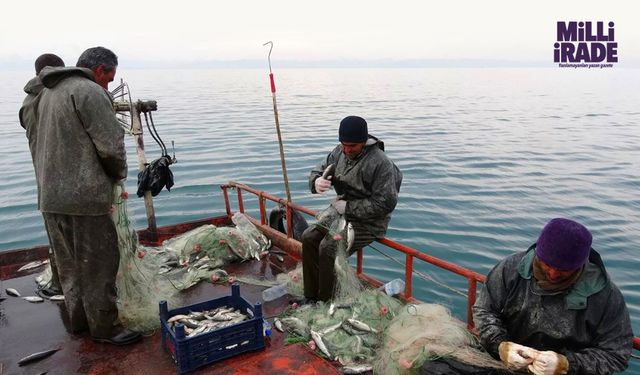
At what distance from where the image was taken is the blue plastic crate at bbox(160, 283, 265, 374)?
167 inches

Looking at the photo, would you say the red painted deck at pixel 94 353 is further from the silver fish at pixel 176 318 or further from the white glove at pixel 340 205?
the white glove at pixel 340 205

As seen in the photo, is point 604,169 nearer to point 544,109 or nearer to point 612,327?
point 612,327

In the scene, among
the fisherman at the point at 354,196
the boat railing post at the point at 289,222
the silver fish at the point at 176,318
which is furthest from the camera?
the boat railing post at the point at 289,222

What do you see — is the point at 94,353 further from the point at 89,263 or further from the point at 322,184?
the point at 322,184

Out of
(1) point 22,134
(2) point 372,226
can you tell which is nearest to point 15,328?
(2) point 372,226

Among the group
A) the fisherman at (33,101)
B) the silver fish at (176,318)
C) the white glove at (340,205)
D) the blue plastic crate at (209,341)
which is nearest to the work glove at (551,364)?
Answer: the blue plastic crate at (209,341)

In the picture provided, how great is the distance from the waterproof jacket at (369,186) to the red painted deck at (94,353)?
161 centimetres

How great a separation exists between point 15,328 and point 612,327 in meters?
6.21

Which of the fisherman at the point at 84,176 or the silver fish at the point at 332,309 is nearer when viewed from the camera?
the fisherman at the point at 84,176

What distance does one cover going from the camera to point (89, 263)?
14.9ft

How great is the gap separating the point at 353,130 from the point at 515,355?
2919mm

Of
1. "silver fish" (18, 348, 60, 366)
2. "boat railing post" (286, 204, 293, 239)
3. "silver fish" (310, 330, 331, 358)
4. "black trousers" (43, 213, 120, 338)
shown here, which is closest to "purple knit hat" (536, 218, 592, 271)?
"silver fish" (310, 330, 331, 358)

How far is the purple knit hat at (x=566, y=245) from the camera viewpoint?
3035 millimetres

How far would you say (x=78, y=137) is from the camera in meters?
4.20
